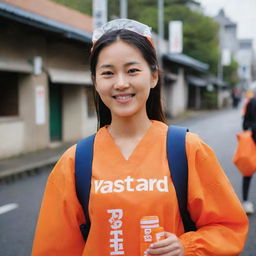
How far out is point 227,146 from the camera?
42.3ft

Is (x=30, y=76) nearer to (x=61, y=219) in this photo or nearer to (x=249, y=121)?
(x=249, y=121)

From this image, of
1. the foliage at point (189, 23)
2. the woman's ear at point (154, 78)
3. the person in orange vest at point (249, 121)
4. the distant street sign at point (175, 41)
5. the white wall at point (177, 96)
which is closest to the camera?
the woman's ear at point (154, 78)

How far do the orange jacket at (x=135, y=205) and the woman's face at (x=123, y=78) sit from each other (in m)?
0.15

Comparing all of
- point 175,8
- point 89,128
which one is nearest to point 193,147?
point 89,128

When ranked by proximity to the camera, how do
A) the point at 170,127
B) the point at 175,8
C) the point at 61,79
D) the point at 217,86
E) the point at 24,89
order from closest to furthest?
the point at 170,127 < the point at 24,89 < the point at 61,79 < the point at 175,8 < the point at 217,86

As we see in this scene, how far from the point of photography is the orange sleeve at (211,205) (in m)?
1.58

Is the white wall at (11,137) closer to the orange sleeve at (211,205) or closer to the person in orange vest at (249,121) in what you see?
the person in orange vest at (249,121)

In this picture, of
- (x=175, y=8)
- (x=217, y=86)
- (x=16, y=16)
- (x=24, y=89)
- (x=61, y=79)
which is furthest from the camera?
(x=217, y=86)

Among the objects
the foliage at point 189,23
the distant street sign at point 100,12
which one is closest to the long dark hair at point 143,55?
the distant street sign at point 100,12

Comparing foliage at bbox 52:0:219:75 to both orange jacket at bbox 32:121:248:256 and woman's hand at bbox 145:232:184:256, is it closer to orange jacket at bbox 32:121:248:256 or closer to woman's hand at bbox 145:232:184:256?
orange jacket at bbox 32:121:248:256

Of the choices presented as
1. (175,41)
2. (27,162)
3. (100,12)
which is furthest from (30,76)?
(175,41)

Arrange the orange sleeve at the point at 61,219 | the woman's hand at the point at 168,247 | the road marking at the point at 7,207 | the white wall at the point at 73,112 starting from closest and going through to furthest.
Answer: the woman's hand at the point at 168,247
the orange sleeve at the point at 61,219
the road marking at the point at 7,207
the white wall at the point at 73,112

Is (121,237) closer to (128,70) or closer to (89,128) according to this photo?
(128,70)

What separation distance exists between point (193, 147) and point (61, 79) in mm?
11253
